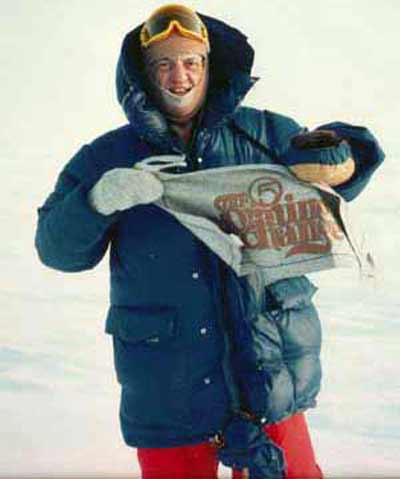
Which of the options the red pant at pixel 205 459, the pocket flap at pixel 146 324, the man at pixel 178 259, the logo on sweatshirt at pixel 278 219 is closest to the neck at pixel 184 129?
the man at pixel 178 259

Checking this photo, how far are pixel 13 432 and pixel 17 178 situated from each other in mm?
Answer: 1119

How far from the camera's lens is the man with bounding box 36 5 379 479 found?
1.75 metres

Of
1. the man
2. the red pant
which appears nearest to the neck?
the man

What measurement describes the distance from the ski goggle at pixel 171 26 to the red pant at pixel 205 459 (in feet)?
2.23

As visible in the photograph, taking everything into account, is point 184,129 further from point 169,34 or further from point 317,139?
point 317,139

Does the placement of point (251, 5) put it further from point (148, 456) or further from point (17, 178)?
point (148, 456)

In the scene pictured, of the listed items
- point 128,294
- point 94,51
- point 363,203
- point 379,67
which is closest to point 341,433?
point 363,203

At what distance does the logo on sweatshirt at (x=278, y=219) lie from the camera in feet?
5.85

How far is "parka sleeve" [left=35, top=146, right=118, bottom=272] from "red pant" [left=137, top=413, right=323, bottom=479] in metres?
0.35

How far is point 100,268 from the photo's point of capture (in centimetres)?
327

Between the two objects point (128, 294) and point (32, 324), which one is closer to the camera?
point (128, 294)

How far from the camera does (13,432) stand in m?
2.64

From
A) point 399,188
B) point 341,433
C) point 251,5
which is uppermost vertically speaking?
point 251,5

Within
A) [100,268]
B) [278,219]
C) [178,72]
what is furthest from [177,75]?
[100,268]
